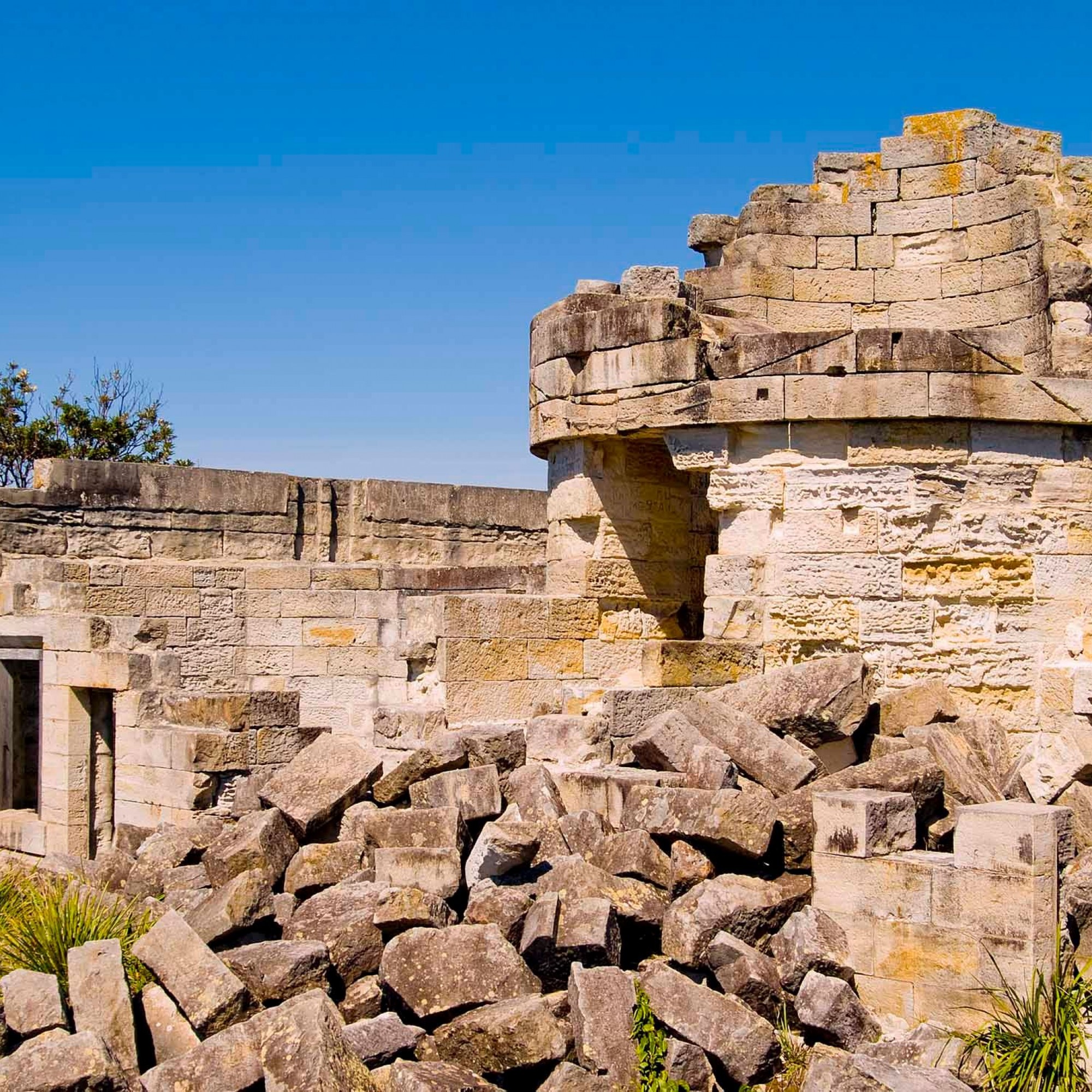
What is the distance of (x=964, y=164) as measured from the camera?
1083cm

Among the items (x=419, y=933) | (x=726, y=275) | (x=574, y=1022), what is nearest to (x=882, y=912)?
(x=574, y=1022)

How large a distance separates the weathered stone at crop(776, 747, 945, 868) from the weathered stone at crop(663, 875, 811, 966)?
0.24m

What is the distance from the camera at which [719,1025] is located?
6.06 m

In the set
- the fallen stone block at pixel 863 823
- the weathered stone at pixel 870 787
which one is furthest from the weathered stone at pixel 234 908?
the fallen stone block at pixel 863 823

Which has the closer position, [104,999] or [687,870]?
[104,999]

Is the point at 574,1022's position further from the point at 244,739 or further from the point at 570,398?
the point at 570,398

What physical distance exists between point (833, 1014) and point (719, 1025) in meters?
0.57

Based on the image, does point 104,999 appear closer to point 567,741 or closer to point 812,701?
point 567,741

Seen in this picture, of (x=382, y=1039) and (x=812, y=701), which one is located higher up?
(x=812, y=701)

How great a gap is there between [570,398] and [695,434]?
3.55 ft

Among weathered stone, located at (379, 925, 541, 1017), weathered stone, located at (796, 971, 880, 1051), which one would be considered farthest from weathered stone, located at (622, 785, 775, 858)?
weathered stone, located at (379, 925, 541, 1017)

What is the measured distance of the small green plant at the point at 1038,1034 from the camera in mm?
5938

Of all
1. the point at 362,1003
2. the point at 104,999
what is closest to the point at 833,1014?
the point at 362,1003

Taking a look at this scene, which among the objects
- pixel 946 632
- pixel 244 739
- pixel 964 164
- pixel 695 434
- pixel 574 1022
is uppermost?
pixel 964 164
